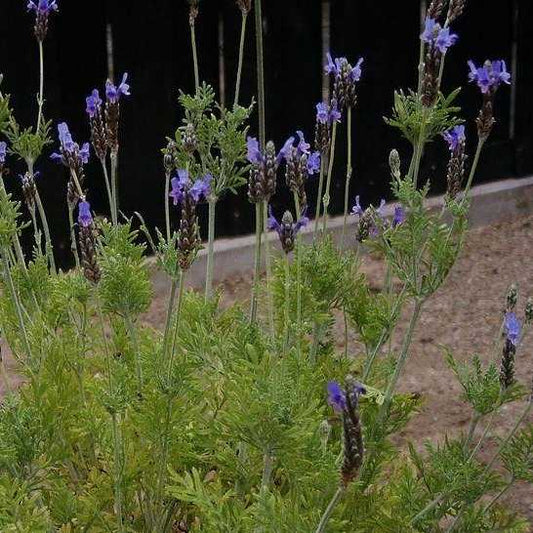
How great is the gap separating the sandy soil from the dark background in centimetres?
49

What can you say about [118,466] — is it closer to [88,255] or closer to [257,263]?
[88,255]

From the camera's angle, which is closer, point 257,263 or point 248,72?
point 257,263

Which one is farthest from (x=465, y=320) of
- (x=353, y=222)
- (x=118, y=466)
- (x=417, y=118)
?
(x=118, y=466)

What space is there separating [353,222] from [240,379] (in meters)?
3.63

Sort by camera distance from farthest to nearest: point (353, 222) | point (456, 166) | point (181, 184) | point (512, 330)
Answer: point (353, 222) → point (456, 166) → point (512, 330) → point (181, 184)

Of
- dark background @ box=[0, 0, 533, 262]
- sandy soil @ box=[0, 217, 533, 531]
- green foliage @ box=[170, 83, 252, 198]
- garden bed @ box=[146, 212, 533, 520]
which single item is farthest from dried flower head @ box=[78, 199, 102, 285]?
dark background @ box=[0, 0, 533, 262]

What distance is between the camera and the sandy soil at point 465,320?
11.5 feet

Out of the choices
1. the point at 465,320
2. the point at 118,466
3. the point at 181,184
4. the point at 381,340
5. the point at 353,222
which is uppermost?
the point at 181,184

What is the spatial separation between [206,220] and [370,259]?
0.85 metres

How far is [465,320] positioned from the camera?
Result: 4.55 m

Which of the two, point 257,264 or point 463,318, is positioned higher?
point 257,264

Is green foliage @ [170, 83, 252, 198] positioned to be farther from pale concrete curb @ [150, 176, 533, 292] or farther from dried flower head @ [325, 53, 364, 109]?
pale concrete curb @ [150, 176, 533, 292]

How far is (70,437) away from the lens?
7.02 feet

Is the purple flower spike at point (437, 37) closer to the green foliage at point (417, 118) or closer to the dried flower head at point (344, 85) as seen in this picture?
the green foliage at point (417, 118)
